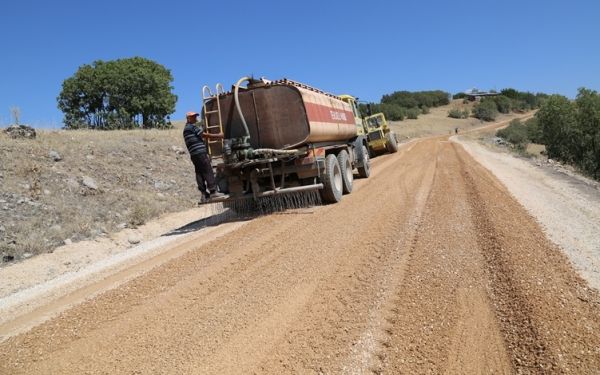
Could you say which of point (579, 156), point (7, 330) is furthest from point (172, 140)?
point (579, 156)

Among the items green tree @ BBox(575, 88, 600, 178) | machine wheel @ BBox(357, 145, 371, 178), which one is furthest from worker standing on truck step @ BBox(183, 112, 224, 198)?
green tree @ BBox(575, 88, 600, 178)

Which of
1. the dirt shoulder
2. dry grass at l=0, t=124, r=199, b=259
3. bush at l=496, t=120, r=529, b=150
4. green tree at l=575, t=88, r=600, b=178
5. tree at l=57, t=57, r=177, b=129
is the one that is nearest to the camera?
the dirt shoulder

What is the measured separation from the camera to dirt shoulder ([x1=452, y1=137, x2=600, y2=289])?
5243mm

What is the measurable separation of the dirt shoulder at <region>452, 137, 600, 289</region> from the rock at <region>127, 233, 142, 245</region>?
7.92 m

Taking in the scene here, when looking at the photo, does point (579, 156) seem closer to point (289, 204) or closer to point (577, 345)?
point (289, 204)

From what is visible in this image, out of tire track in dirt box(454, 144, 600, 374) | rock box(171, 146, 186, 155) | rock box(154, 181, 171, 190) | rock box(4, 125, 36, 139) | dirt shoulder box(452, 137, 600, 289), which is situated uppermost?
rock box(4, 125, 36, 139)

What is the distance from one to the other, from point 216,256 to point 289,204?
4.33 meters

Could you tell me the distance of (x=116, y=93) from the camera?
37.4 meters

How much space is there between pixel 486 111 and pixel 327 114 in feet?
273

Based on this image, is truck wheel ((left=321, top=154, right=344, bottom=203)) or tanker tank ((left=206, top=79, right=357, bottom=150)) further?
truck wheel ((left=321, top=154, right=344, bottom=203))

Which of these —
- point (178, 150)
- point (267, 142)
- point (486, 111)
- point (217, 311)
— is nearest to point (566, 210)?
point (267, 142)

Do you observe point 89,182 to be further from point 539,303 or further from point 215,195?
point 539,303

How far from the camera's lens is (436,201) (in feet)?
28.8

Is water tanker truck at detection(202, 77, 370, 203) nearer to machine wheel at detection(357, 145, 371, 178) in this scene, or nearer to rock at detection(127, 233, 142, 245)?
rock at detection(127, 233, 142, 245)
